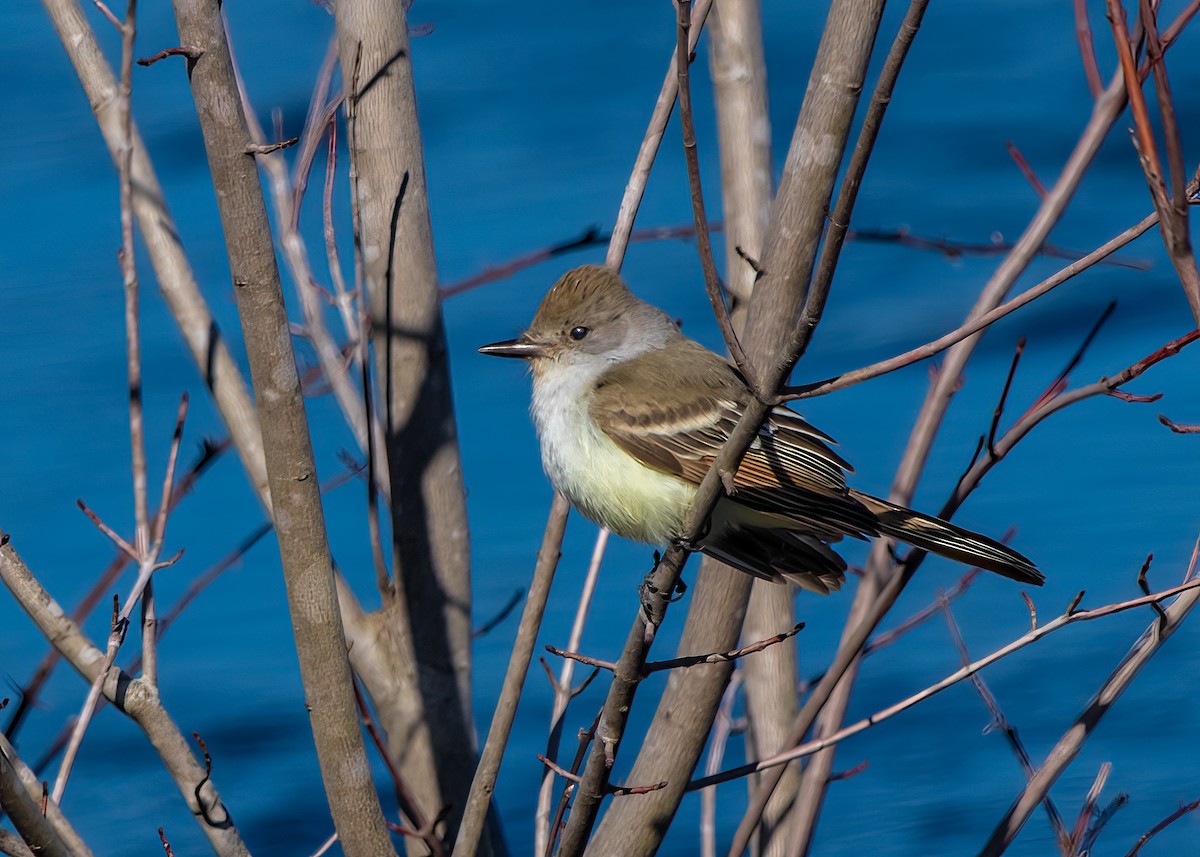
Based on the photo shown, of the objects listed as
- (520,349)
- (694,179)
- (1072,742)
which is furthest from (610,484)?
(694,179)

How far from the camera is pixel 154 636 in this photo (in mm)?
2303

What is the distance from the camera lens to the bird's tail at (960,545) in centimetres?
224

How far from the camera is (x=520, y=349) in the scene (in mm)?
3049

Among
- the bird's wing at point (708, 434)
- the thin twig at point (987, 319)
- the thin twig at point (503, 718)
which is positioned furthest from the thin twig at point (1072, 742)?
the thin twig at point (987, 319)

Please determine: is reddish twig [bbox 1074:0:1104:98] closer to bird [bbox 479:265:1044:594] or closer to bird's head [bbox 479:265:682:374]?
bird [bbox 479:265:1044:594]

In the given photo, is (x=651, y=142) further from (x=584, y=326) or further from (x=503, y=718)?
(x=503, y=718)

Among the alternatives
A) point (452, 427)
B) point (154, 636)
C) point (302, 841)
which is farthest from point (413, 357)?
point (302, 841)

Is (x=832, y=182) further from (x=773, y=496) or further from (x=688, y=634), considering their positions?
(x=688, y=634)

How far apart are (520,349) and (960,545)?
1.20 metres

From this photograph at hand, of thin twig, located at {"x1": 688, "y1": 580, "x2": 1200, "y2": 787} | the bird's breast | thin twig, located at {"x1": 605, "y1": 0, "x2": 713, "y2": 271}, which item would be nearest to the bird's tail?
thin twig, located at {"x1": 688, "y1": 580, "x2": 1200, "y2": 787}

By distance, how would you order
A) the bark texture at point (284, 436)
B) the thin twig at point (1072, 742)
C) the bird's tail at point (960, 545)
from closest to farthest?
the bark texture at point (284, 436) < the bird's tail at point (960, 545) < the thin twig at point (1072, 742)

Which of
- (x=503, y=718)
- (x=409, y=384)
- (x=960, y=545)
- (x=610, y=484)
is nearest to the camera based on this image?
(x=960, y=545)

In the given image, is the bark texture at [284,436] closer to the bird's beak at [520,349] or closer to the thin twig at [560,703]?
the thin twig at [560,703]

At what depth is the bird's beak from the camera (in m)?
2.95
